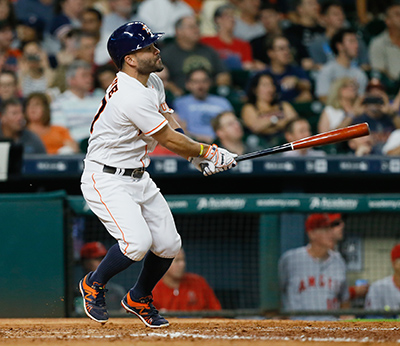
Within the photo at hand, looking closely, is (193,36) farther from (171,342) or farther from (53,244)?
(171,342)

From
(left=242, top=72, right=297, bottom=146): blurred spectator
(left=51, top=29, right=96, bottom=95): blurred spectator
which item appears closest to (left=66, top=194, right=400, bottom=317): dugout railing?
(left=242, top=72, right=297, bottom=146): blurred spectator

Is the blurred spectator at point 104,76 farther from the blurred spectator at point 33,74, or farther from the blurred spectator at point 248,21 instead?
the blurred spectator at point 248,21

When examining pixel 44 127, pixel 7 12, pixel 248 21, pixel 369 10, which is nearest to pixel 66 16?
pixel 7 12

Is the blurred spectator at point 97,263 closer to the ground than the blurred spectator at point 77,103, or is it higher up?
closer to the ground

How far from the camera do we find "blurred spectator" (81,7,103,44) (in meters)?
7.74

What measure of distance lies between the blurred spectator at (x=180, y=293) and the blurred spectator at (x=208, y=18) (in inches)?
161

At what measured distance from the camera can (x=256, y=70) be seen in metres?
7.93

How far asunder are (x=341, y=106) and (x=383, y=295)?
252 cm

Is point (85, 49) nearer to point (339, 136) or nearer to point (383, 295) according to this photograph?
point (383, 295)

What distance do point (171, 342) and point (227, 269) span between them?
2.36 metres

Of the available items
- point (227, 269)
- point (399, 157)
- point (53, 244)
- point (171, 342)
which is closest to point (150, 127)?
point (171, 342)

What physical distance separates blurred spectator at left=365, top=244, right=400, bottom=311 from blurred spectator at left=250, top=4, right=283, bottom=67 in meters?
3.62

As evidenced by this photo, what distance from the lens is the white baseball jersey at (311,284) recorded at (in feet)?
16.8

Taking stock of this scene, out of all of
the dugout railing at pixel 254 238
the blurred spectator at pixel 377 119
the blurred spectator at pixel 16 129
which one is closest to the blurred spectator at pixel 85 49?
the blurred spectator at pixel 16 129
